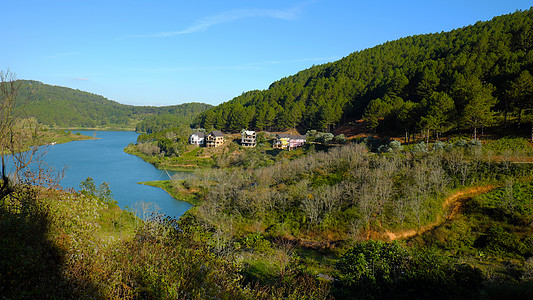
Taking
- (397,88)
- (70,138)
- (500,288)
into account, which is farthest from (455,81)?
(70,138)

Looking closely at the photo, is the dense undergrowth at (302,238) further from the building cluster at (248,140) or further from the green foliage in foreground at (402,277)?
the building cluster at (248,140)

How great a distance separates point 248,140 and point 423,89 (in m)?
39.5

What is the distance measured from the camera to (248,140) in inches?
2729

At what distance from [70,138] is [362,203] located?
428ft

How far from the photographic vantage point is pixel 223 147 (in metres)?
68.6

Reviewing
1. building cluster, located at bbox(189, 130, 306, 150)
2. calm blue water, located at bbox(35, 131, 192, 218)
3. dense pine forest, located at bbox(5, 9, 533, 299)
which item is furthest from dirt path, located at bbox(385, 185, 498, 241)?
building cluster, located at bbox(189, 130, 306, 150)

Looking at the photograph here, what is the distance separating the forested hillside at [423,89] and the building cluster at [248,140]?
723cm

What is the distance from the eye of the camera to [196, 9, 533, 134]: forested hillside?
37.8 meters

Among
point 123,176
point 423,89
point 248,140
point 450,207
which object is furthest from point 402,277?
point 248,140

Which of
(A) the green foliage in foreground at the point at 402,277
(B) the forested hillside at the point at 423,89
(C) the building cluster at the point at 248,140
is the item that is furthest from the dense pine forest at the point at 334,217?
(C) the building cluster at the point at 248,140

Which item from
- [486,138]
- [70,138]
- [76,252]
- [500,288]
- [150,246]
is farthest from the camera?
[70,138]

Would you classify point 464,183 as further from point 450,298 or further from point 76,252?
point 76,252

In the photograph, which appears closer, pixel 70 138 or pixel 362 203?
pixel 362 203

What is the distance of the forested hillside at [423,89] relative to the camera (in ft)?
124
